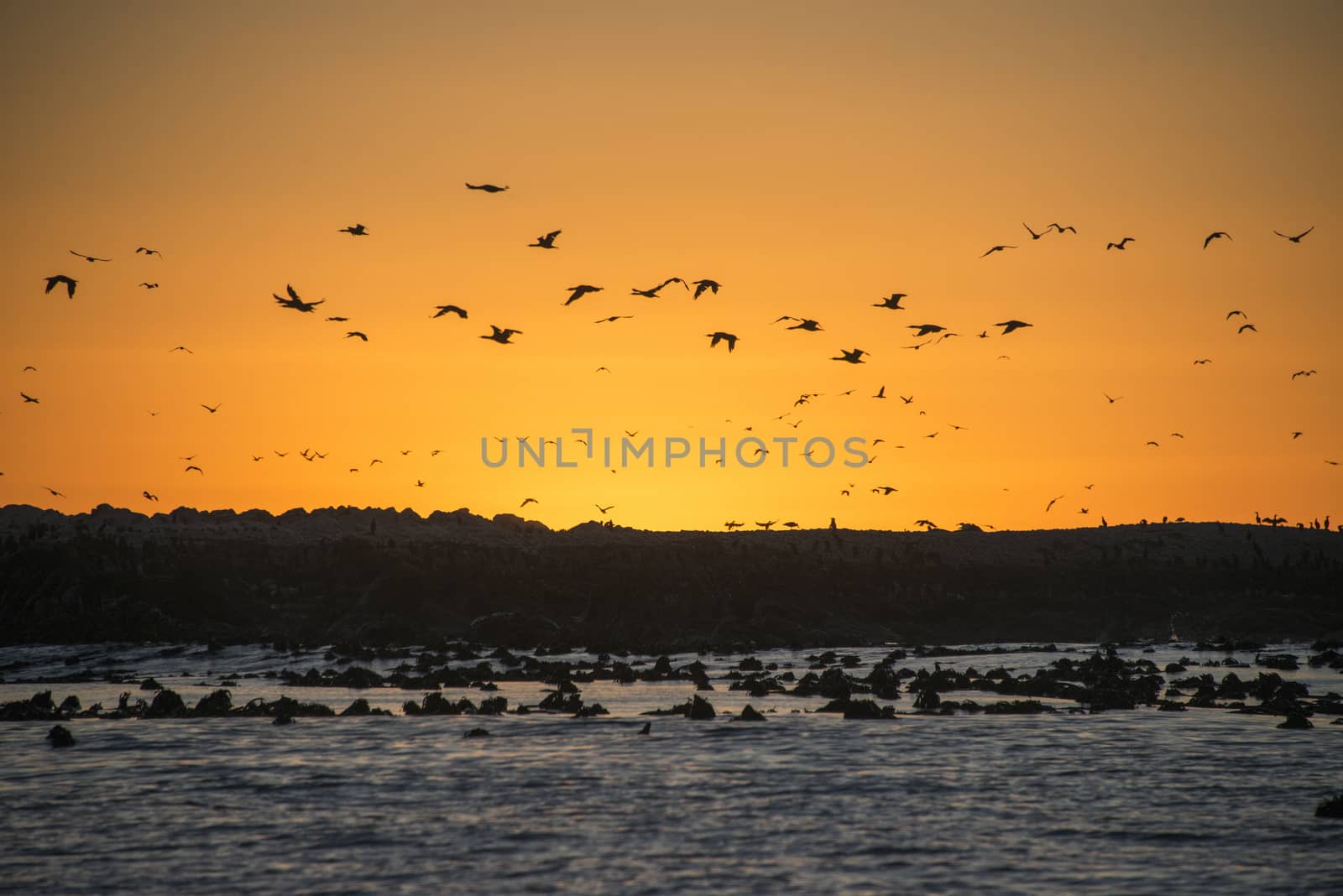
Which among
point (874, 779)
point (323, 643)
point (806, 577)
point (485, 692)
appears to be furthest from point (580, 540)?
point (874, 779)

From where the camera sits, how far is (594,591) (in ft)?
341

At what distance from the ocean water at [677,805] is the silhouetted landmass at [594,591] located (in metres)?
45.5

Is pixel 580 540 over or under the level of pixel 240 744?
over

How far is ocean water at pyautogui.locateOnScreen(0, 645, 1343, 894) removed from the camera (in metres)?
25.6

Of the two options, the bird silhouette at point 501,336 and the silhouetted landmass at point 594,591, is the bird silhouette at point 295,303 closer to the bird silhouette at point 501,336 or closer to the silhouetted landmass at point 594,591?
the bird silhouette at point 501,336

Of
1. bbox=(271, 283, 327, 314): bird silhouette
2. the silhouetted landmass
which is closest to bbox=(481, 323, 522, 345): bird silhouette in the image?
bbox=(271, 283, 327, 314): bird silhouette

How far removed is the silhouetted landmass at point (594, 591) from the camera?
96750mm

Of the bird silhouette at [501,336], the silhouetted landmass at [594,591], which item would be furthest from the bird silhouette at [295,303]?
the silhouetted landmass at [594,591]

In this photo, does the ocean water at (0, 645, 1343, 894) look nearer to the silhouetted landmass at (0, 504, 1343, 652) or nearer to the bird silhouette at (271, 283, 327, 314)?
the bird silhouette at (271, 283, 327, 314)

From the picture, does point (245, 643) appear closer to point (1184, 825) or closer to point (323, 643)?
point (323, 643)

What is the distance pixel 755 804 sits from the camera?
33125 mm

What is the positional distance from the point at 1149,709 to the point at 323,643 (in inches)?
2346

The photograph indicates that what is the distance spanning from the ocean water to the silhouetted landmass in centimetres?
4547

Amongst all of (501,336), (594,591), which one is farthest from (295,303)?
(594,591)
